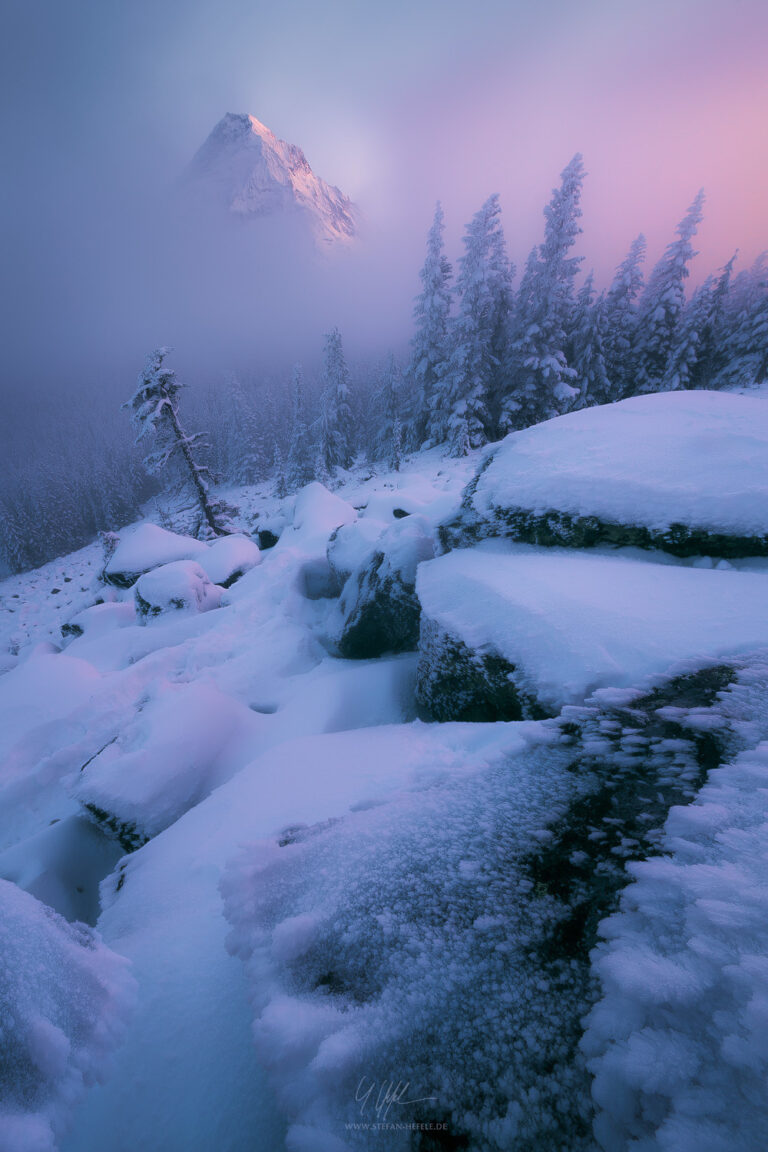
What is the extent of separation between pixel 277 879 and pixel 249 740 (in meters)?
2.88

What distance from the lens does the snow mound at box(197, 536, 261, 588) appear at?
36.9ft

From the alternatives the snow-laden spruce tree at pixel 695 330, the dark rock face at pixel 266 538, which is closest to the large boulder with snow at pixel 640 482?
the dark rock face at pixel 266 538

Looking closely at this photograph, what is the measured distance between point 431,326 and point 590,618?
A: 24303 mm

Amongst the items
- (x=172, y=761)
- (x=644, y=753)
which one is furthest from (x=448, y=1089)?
(x=172, y=761)

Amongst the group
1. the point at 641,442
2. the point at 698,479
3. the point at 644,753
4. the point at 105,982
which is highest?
the point at 641,442

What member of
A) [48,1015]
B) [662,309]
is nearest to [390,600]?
[48,1015]

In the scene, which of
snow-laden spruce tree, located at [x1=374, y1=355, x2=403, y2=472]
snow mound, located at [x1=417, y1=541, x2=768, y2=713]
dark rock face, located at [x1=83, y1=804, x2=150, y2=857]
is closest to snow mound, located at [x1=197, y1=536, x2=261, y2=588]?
dark rock face, located at [x1=83, y1=804, x2=150, y2=857]

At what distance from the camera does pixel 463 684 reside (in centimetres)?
392

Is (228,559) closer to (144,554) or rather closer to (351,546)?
(144,554)

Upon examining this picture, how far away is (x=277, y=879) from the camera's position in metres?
2.07

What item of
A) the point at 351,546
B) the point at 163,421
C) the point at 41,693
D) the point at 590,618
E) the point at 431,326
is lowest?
the point at 41,693

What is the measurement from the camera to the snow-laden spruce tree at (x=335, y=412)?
2950 centimetres

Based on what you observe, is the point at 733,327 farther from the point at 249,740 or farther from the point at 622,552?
the point at 249,740

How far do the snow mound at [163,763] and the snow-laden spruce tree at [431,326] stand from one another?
69.4ft
